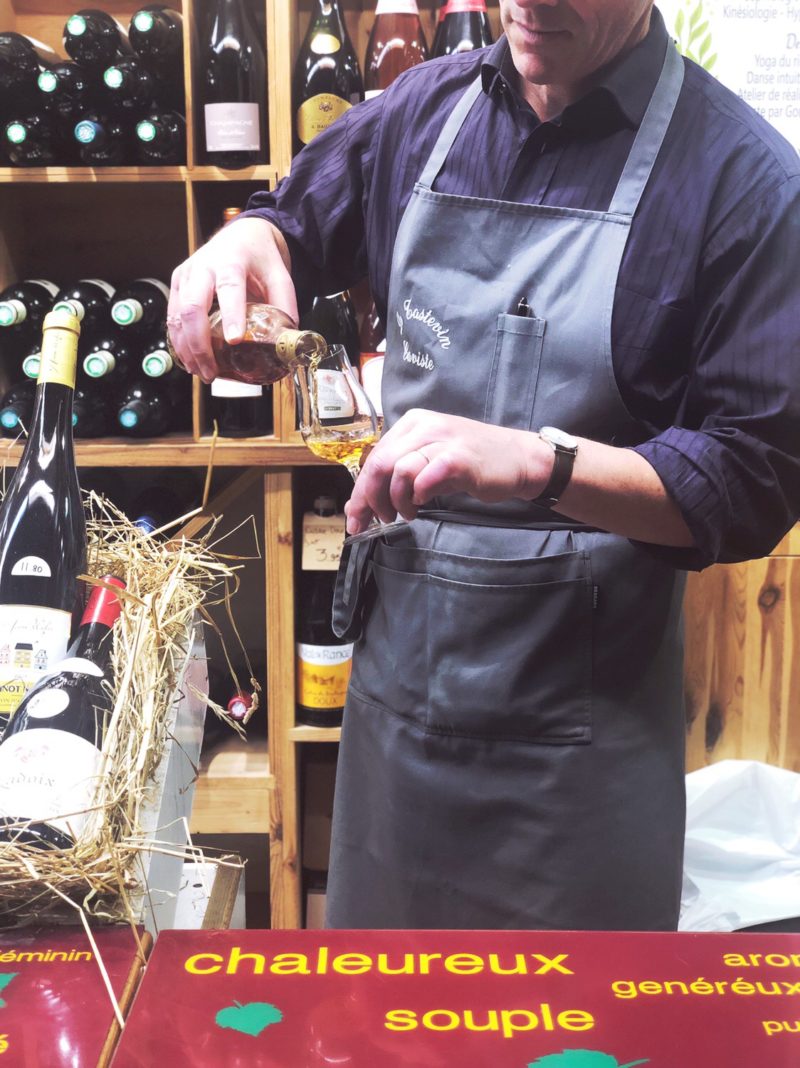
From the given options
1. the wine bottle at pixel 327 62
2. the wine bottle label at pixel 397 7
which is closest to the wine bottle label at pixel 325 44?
the wine bottle at pixel 327 62

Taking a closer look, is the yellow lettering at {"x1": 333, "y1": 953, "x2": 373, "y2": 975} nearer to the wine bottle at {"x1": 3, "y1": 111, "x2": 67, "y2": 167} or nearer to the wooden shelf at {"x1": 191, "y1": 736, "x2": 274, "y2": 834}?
the wooden shelf at {"x1": 191, "y1": 736, "x2": 274, "y2": 834}

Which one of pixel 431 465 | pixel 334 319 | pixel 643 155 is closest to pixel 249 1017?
pixel 431 465

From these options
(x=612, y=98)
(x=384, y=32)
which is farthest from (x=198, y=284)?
(x=384, y=32)

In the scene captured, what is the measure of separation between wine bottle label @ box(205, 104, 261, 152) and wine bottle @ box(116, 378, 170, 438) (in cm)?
44

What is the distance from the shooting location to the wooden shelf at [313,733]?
192 centimetres

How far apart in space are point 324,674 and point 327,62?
44.1 inches

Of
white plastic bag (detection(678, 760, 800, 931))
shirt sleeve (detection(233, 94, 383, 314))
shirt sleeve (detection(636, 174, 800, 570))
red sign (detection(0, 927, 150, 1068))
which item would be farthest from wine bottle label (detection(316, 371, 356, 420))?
white plastic bag (detection(678, 760, 800, 931))

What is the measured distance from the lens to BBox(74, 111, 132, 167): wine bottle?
1.72m

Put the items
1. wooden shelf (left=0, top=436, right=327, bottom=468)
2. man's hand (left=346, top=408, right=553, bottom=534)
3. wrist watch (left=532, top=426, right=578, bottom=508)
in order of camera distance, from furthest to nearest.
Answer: wooden shelf (left=0, top=436, right=327, bottom=468)
wrist watch (left=532, top=426, right=578, bottom=508)
man's hand (left=346, top=408, right=553, bottom=534)

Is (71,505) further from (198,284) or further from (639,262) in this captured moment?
(639,262)

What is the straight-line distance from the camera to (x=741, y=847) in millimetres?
1931

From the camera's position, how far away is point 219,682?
211 centimetres

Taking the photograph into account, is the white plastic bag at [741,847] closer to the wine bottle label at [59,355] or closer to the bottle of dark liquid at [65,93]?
the wine bottle label at [59,355]

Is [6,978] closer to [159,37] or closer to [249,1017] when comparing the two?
[249,1017]
